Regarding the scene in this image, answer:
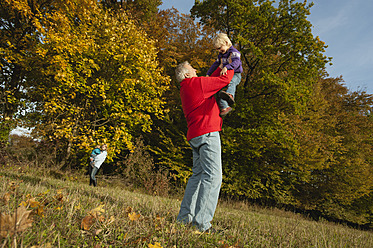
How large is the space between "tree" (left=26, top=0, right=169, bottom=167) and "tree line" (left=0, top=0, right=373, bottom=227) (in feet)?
0.20

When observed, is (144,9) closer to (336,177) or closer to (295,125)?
(295,125)

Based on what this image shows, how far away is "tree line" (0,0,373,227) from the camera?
9234 millimetres

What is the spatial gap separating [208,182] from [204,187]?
0.06 metres

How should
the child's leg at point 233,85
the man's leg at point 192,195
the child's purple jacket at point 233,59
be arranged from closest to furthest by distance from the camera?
the man's leg at point 192,195, the child's purple jacket at point 233,59, the child's leg at point 233,85

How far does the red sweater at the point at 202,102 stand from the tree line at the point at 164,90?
6.92 metres

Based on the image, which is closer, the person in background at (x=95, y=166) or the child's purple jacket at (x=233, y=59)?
the child's purple jacket at (x=233, y=59)

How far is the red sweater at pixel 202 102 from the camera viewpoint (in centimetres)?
233

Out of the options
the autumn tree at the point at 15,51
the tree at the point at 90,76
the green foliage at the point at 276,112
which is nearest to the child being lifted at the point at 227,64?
Answer: the tree at the point at 90,76

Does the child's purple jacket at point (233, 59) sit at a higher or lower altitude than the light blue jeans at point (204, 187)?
higher

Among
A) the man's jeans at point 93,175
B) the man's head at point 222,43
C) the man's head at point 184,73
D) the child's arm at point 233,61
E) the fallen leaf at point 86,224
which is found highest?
the man's head at point 222,43

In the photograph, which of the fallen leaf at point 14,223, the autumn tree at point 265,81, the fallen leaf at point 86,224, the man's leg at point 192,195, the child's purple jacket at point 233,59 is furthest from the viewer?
the autumn tree at point 265,81

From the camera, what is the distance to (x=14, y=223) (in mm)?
875

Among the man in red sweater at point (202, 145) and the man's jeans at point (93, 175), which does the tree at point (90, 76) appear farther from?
the man in red sweater at point (202, 145)

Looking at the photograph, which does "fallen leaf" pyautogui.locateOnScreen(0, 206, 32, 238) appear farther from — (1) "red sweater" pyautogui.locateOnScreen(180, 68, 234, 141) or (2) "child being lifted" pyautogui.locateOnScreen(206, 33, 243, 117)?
(2) "child being lifted" pyautogui.locateOnScreen(206, 33, 243, 117)
